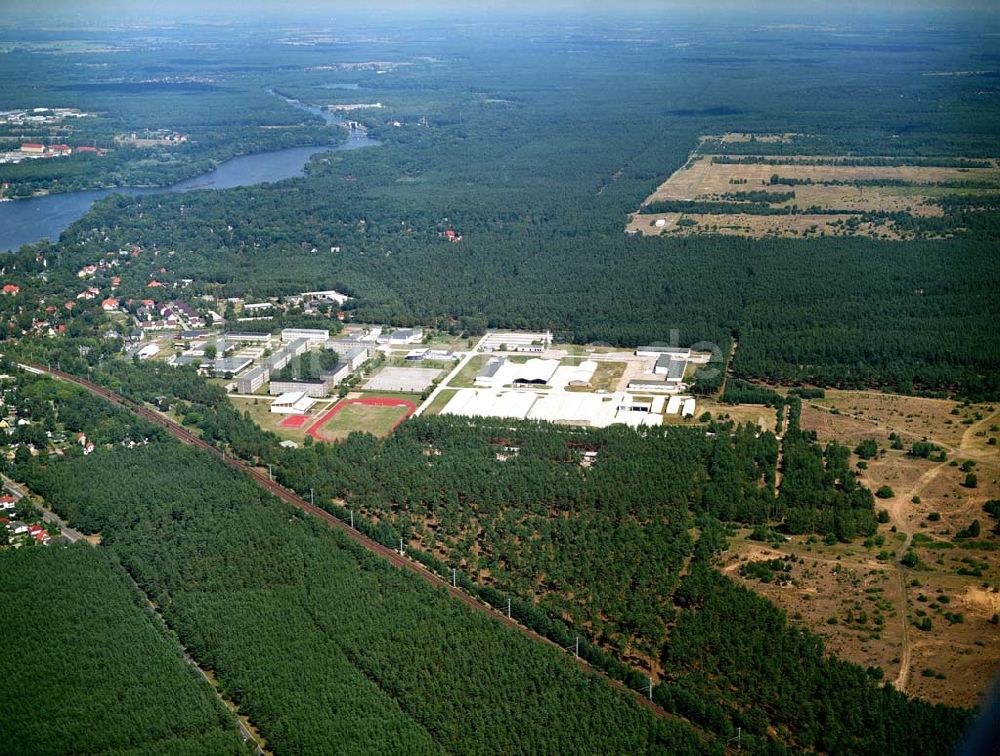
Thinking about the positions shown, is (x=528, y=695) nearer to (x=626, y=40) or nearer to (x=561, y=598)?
(x=561, y=598)

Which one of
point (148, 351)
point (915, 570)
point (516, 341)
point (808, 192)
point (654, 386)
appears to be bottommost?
point (148, 351)

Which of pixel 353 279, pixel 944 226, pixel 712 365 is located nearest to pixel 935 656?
pixel 712 365

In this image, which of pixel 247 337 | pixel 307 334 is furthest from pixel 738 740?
pixel 247 337

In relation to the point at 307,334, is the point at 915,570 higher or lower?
higher

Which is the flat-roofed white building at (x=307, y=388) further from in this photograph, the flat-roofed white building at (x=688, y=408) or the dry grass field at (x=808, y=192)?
the dry grass field at (x=808, y=192)

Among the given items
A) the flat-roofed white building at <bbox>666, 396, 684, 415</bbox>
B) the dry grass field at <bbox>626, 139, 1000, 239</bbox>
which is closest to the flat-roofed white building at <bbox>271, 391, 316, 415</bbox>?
the flat-roofed white building at <bbox>666, 396, 684, 415</bbox>

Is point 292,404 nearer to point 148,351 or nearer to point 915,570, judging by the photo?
point 148,351

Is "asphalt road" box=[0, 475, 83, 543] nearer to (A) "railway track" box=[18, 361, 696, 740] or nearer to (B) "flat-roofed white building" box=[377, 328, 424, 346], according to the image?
(A) "railway track" box=[18, 361, 696, 740]
